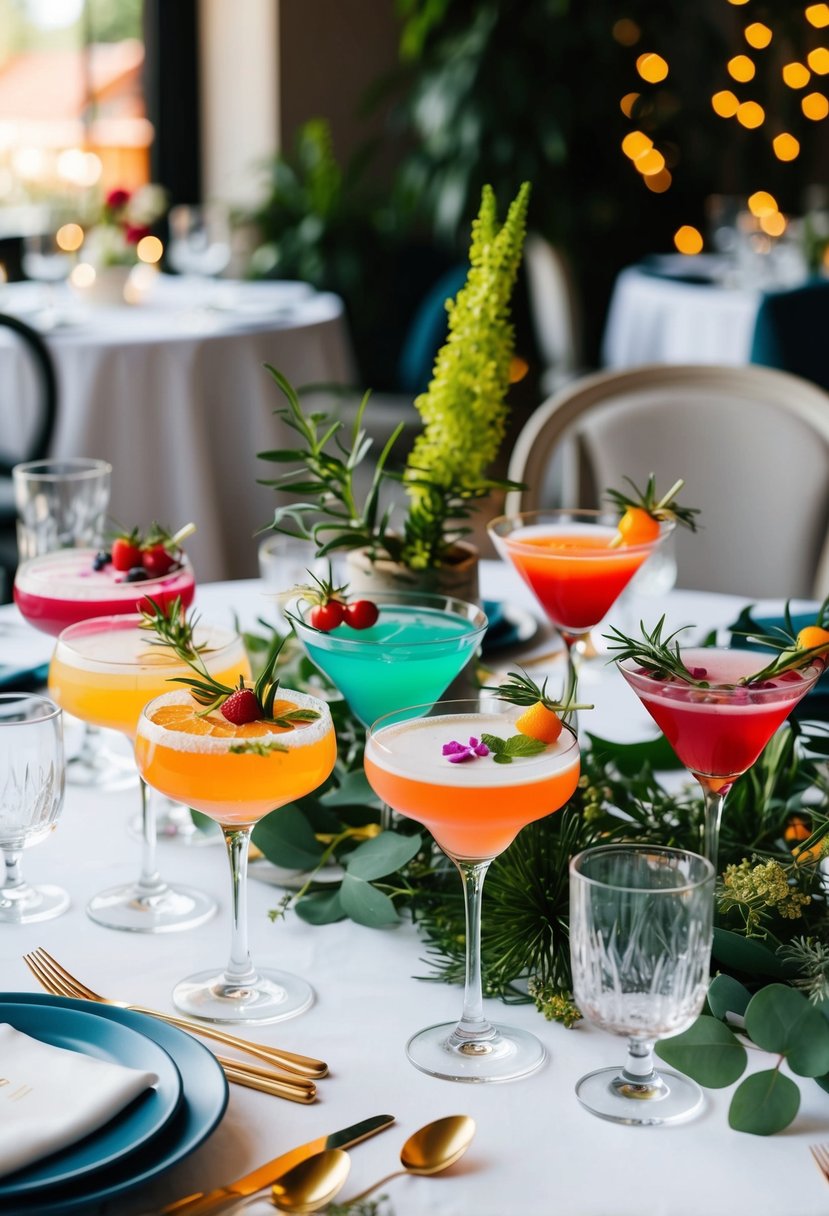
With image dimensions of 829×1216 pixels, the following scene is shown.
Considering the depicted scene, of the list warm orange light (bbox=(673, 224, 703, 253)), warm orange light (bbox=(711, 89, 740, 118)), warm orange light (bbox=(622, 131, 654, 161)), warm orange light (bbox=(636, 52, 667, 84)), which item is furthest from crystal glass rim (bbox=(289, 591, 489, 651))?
warm orange light (bbox=(711, 89, 740, 118))

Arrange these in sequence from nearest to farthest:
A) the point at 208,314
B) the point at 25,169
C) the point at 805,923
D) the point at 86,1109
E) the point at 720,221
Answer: the point at 86,1109 < the point at 805,923 < the point at 208,314 < the point at 720,221 < the point at 25,169

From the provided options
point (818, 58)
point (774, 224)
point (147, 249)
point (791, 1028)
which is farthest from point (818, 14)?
point (791, 1028)

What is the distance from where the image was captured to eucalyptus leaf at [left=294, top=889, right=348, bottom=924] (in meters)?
1.20

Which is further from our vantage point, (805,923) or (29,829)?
(29,829)

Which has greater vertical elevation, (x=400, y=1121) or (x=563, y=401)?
(x=563, y=401)

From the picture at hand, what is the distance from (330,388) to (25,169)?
488cm

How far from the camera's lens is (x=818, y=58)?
316 inches

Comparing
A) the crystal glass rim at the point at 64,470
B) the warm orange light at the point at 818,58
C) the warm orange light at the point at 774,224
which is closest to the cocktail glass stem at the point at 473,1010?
the crystal glass rim at the point at 64,470

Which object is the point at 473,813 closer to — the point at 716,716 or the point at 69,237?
the point at 716,716

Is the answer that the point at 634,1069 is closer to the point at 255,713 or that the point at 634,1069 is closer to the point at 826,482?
the point at 255,713

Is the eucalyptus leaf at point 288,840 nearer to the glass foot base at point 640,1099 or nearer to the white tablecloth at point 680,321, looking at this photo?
the glass foot base at point 640,1099

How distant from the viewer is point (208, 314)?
13.8 feet

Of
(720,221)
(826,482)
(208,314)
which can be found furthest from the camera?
(720,221)

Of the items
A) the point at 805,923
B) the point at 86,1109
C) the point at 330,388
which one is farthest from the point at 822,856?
the point at 330,388
